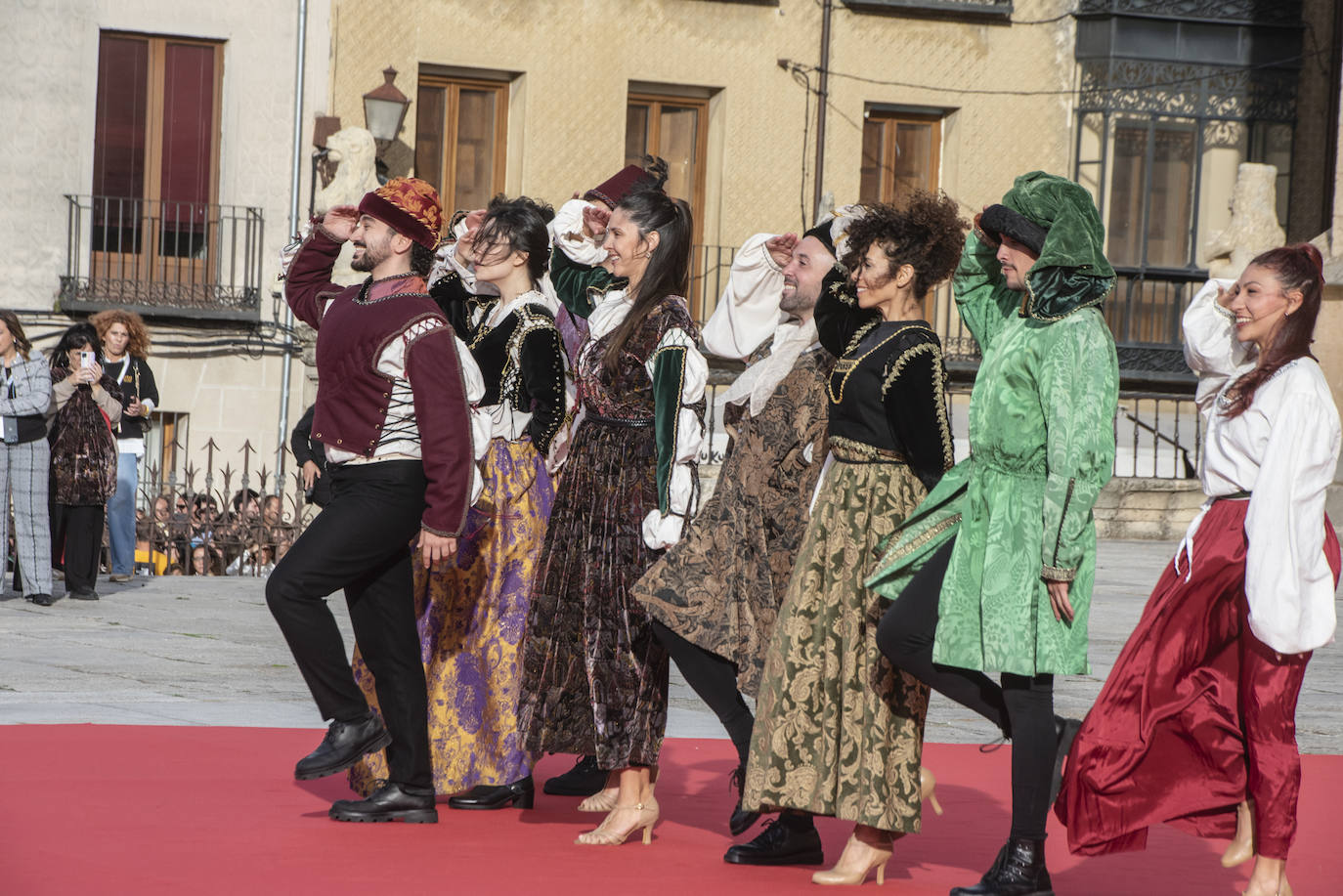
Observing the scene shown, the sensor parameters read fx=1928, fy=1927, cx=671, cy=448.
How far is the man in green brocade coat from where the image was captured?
4.62 metres

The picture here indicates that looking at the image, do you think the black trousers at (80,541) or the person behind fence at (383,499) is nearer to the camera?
the person behind fence at (383,499)

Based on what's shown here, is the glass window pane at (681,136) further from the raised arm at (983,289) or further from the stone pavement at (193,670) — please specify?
the raised arm at (983,289)

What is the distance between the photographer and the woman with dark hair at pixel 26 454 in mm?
11141

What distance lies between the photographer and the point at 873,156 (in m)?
21.6

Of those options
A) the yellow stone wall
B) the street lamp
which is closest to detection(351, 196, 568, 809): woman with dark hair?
the street lamp

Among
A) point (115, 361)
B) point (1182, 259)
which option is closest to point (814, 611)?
point (115, 361)

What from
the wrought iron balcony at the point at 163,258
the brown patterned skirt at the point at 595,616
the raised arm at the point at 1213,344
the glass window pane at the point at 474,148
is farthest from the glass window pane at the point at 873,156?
the brown patterned skirt at the point at 595,616

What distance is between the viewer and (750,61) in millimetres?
20672

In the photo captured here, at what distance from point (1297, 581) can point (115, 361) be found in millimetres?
9411

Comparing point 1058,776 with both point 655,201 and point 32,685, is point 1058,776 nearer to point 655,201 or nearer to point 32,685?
point 655,201

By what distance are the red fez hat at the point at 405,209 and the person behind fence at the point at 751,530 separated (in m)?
1.02

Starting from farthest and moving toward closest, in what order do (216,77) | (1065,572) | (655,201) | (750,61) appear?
(750,61), (216,77), (655,201), (1065,572)

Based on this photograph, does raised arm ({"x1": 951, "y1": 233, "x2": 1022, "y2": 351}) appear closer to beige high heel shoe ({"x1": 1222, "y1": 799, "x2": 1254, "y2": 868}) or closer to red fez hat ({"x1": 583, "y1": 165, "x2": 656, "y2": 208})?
red fez hat ({"x1": 583, "y1": 165, "x2": 656, "y2": 208})

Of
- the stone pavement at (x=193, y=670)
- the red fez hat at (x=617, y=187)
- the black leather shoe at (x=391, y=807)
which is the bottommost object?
the stone pavement at (x=193, y=670)
